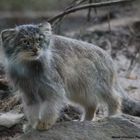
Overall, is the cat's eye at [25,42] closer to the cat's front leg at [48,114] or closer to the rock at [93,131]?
the cat's front leg at [48,114]

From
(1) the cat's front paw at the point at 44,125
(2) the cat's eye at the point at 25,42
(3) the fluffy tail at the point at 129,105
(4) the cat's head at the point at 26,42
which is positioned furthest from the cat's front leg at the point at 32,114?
(3) the fluffy tail at the point at 129,105

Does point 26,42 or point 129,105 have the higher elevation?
point 26,42

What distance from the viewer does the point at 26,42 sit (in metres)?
6.82

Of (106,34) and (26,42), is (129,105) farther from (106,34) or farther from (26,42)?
(106,34)

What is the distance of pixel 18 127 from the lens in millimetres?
8195

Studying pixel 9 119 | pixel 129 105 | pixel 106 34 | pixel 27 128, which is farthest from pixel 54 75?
pixel 106 34

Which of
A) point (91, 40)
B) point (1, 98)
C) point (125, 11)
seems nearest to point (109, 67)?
point (1, 98)

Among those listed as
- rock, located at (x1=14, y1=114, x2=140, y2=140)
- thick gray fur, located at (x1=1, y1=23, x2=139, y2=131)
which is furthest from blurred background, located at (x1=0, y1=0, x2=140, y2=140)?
rock, located at (x1=14, y1=114, x2=140, y2=140)

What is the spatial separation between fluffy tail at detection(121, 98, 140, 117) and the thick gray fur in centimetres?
20

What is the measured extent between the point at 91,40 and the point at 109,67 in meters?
5.89

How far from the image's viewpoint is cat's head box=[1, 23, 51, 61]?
6.79 m

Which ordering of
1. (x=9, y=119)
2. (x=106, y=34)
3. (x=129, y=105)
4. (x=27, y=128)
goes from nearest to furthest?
(x=27, y=128) → (x=9, y=119) → (x=129, y=105) → (x=106, y=34)

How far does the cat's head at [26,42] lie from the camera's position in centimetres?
679

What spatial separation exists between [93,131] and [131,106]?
53.8 inches
